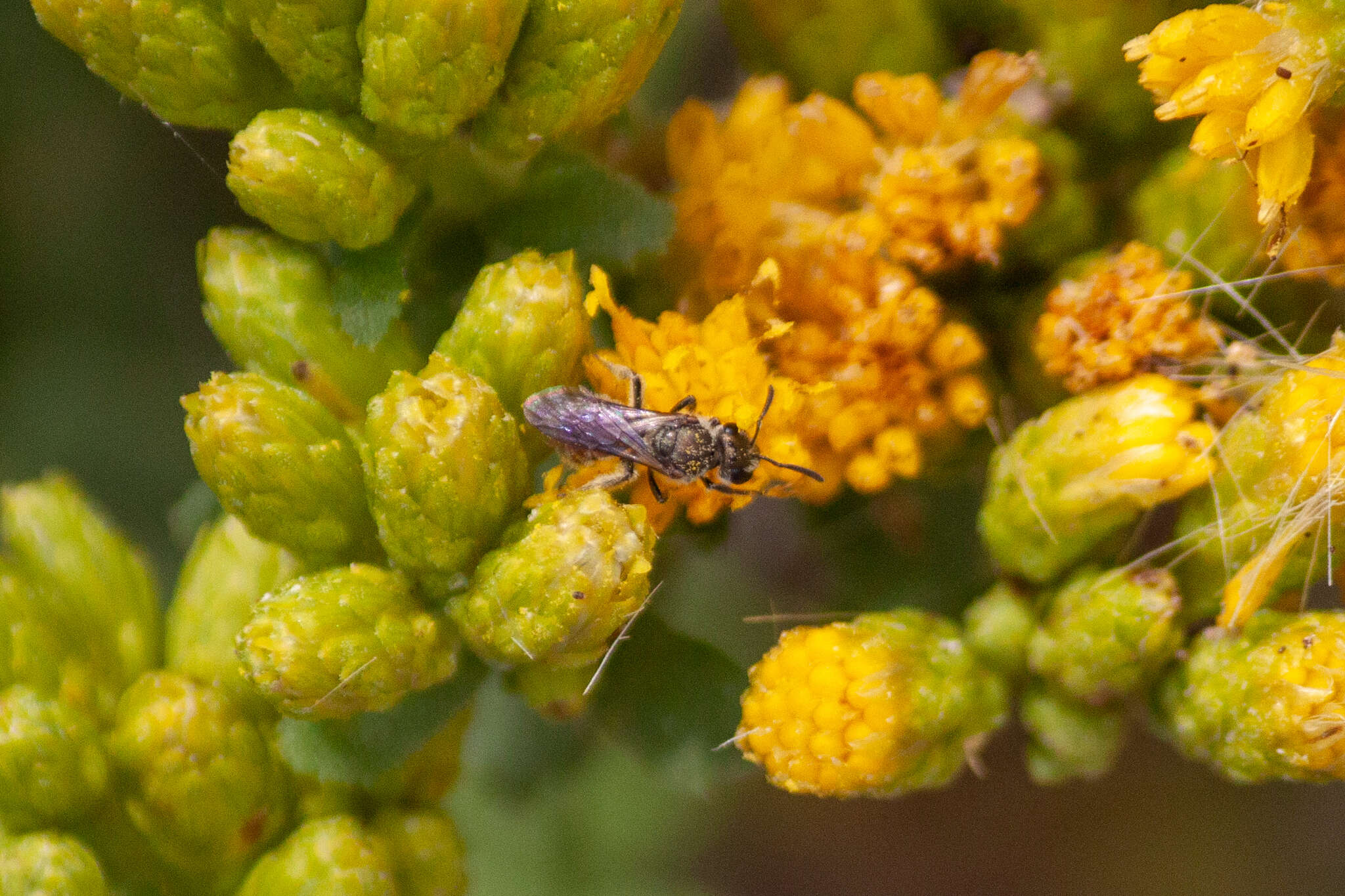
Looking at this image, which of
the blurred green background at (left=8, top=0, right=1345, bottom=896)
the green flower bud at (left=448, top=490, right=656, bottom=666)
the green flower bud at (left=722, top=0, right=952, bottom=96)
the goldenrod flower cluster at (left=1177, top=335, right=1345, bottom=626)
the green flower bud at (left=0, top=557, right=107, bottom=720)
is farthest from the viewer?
the blurred green background at (left=8, top=0, right=1345, bottom=896)

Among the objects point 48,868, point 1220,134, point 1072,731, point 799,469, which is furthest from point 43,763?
point 1220,134

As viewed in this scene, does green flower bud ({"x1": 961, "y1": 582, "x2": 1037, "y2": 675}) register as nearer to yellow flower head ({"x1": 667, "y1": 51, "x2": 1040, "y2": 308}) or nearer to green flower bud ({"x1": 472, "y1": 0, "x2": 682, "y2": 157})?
yellow flower head ({"x1": 667, "y1": 51, "x2": 1040, "y2": 308})

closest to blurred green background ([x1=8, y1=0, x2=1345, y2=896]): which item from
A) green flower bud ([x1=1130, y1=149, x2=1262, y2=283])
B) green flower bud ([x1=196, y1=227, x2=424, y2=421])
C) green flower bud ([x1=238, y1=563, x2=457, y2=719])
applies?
green flower bud ([x1=196, y1=227, x2=424, y2=421])

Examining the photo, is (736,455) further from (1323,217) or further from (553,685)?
(1323,217)

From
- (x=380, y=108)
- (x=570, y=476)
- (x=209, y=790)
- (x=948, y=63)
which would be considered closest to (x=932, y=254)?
(x=948, y=63)

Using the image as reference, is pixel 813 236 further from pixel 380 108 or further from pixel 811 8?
pixel 380 108

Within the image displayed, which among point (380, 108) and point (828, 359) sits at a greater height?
point (380, 108)
